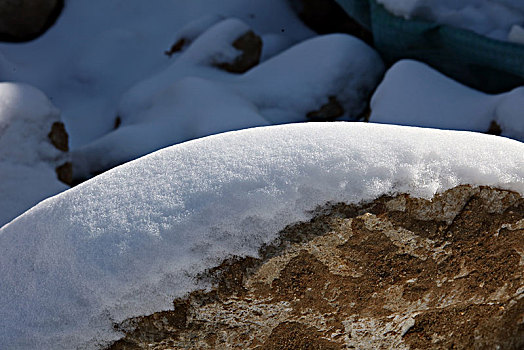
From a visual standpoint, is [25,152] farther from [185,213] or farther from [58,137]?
[185,213]

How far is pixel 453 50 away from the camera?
203 cm

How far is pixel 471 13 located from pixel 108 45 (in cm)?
183

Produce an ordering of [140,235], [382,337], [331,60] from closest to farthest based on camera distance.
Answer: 1. [140,235]
2. [382,337]
3. [331,60]

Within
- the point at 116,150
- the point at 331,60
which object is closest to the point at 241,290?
the point at 116,150

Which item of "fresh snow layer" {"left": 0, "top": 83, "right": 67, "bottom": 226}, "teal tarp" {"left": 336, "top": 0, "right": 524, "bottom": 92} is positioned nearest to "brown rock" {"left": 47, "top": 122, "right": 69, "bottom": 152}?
"fresh snow layer" {"left": 0, "top": 83, "right": 67, "bottom": 226}

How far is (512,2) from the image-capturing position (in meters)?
2.03

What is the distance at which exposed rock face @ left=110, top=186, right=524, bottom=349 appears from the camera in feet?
2.68

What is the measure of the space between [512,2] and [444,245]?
1527mm

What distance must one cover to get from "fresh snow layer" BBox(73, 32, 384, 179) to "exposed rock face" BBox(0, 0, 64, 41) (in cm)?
87

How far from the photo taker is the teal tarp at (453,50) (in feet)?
6.22

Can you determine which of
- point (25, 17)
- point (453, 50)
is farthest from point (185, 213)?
point (25, 17)

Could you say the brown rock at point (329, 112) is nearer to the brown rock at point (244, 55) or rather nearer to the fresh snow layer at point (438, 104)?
the fresh snow layer at point (438, 104)

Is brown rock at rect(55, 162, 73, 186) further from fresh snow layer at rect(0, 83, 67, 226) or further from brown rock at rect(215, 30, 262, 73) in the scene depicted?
brown rock at rect(215, 30, 262, 73)

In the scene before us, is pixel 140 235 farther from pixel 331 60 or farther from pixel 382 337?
pixel 331 60
